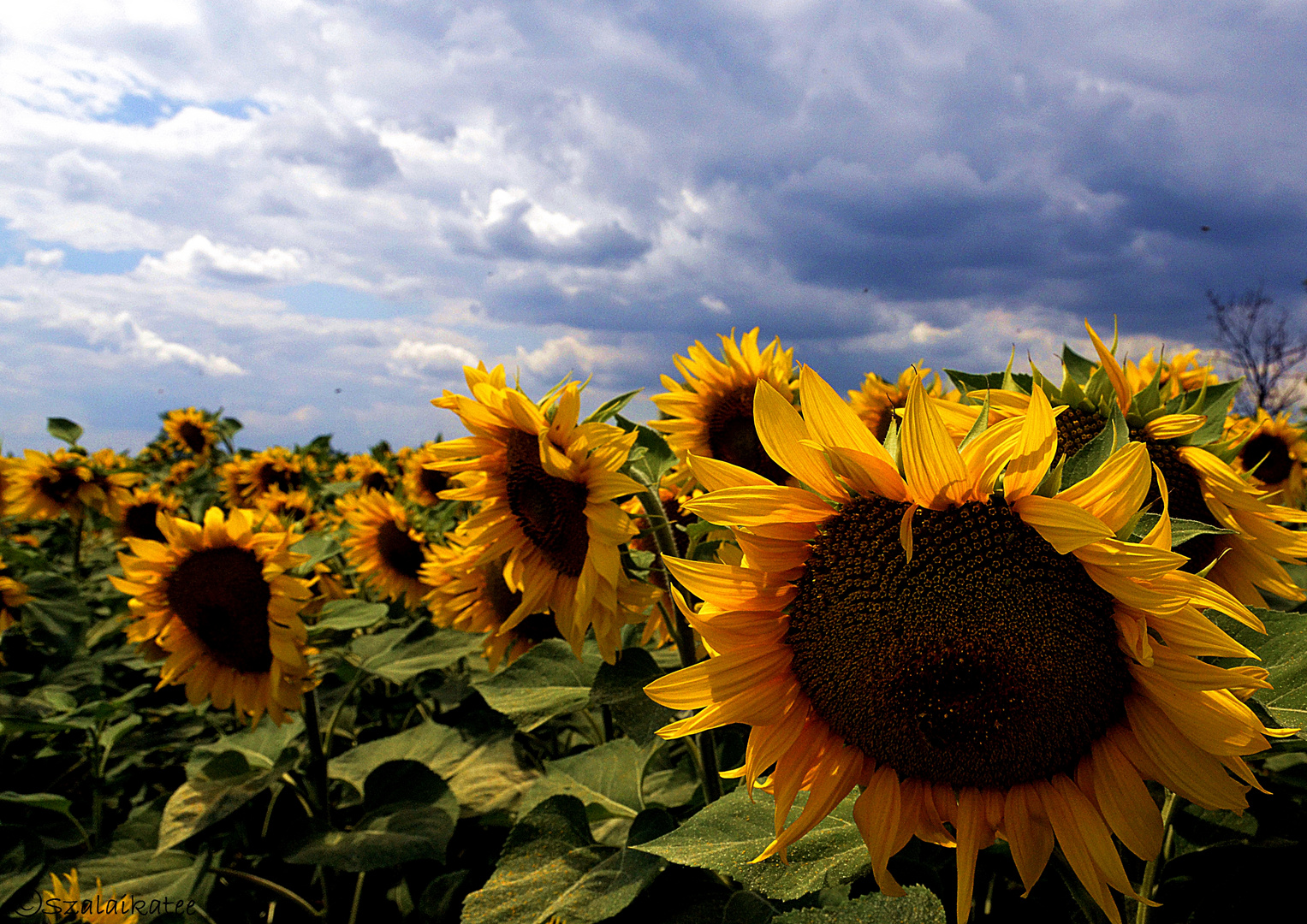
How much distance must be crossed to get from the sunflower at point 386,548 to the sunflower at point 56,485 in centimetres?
326

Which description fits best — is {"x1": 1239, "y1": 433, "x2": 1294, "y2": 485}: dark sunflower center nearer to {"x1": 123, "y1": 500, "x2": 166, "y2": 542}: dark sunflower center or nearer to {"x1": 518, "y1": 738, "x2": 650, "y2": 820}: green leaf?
{"x1": 518, "y1": 738, "x2": 650, "y2": 820}: green leaf

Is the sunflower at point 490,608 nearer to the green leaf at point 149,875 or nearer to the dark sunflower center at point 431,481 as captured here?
the green leaf at point 149,875

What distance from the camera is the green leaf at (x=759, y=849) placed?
1.41m

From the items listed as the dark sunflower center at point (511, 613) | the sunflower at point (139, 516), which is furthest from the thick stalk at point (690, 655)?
the sunflower at point (139, 516)

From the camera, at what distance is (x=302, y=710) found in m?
3.48

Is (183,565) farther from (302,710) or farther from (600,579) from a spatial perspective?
(600,579)

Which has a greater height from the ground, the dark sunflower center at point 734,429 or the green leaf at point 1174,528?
the dark sunflower center at point 734,429

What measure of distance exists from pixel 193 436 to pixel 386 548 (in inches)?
277

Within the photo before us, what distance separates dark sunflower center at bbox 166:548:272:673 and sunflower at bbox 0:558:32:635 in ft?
6.71

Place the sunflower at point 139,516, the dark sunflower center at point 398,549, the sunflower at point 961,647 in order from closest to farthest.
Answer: the sunflower at point 961,647
the dark sunflower center at point 398,549
the sunflower at point 139,516

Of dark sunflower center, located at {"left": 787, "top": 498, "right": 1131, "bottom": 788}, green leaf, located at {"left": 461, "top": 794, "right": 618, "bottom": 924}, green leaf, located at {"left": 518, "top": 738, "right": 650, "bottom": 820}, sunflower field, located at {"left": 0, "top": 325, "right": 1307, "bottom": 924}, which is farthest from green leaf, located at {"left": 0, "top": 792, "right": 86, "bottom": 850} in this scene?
dark sunflower center, located at {"left": 787, "top": 498, "right": 1131, "bottom": 788}

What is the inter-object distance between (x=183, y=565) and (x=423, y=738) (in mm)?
1386

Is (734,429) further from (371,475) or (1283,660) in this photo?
(371,475)

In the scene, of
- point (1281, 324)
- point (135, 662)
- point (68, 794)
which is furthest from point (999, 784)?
point (1281, 324)
